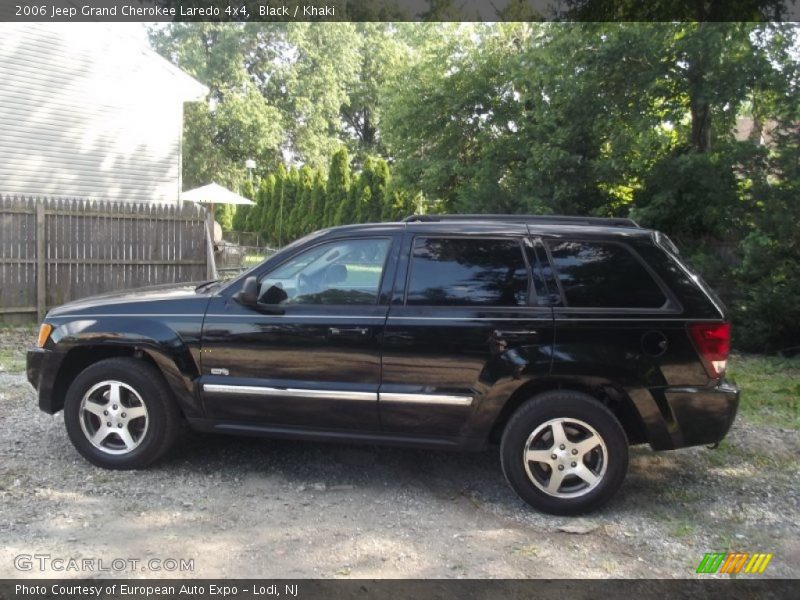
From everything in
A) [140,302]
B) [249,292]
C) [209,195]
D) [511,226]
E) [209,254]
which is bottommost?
[140,302]

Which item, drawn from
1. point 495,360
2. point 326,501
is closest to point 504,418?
point 495,360

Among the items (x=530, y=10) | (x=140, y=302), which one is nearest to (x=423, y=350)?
(x=140, y=302)

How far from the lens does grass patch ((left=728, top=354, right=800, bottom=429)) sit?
21.7 ft

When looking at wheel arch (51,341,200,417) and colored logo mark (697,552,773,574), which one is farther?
wheel arch (51,341,200,417)

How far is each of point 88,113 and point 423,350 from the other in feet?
50.2

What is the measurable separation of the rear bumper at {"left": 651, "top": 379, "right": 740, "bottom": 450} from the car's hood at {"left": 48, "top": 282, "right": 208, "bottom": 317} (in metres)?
3.03

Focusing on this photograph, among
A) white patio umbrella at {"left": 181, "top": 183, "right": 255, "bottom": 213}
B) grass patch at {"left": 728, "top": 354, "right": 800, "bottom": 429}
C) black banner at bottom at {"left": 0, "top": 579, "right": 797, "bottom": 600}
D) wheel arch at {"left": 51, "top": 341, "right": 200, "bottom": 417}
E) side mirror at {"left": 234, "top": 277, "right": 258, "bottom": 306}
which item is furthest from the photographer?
white patio umbrella at {"left": 181, "top": 183, "right": 255, "bottom": 213}

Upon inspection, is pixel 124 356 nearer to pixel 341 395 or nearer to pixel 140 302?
pixel 140 302

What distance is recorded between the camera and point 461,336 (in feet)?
14.3

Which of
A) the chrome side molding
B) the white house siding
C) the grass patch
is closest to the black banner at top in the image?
the white house siding

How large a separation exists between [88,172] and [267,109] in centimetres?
2358

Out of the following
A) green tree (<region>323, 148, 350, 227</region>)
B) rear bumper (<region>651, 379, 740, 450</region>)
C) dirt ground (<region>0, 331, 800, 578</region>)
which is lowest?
dirt ground (<region>0, 331, 800, 578</region>)

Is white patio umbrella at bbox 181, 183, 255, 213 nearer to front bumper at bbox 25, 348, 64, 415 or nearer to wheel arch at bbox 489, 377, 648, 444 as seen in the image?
front bumper at bbox 25, 348, 64, 415

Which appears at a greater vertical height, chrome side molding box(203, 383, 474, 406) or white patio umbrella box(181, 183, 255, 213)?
white patio umbrella box(181, 183, 255, 213)
